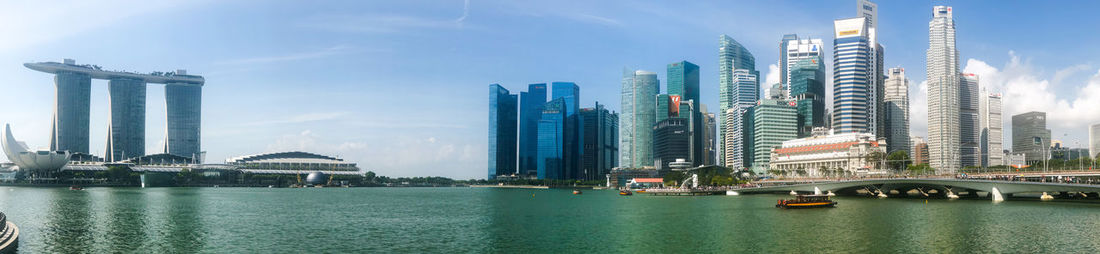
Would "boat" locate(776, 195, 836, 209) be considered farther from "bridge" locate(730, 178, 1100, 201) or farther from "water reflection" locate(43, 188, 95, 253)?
"water reflection" locate(43, 188, 95, 253)

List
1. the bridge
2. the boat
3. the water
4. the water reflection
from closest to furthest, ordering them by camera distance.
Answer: the water reflection
the water
the boat
the bridge

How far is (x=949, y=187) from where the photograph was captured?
154 m

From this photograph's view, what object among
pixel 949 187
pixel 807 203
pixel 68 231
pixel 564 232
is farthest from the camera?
pixel 949 187

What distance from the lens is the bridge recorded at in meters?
119

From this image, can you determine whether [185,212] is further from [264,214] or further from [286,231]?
[286,231]

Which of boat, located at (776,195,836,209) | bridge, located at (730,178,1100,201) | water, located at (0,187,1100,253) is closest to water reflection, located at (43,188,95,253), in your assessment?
water, located at (0,187,1100,253)

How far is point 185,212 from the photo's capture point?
101 m

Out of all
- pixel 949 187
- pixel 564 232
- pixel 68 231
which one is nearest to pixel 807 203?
pixel 564 232

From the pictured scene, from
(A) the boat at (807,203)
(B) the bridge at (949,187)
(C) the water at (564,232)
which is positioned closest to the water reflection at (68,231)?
(C) the water at (564,232)

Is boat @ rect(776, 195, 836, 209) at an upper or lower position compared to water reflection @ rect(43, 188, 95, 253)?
upper

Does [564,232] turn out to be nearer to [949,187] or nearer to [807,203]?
[807,203]

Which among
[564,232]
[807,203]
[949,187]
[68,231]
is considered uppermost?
[949,187]

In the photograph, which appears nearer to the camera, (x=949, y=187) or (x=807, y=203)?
(x=807, y=203)

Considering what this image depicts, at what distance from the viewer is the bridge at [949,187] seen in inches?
4688
